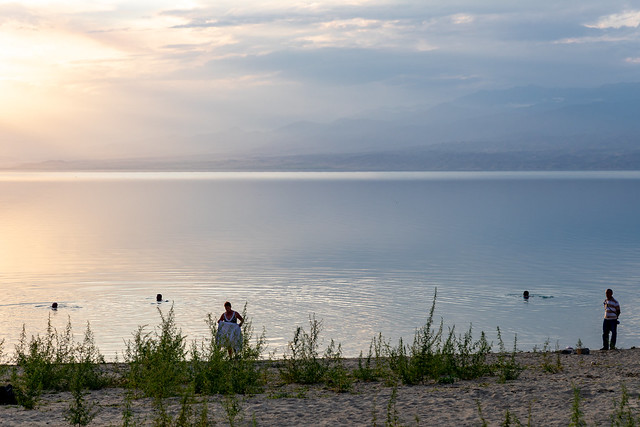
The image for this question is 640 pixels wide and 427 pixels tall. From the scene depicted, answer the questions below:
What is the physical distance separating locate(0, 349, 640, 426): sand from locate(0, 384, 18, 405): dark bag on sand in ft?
1.20

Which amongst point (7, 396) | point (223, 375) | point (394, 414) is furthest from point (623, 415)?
point (7, 396)

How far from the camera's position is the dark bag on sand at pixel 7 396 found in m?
12.9

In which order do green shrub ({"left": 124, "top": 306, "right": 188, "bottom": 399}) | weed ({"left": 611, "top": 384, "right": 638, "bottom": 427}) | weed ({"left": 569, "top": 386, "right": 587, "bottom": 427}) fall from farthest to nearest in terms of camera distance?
green shrub ({"left": 124, "top": 306, "right": 188, "bottom": 399}), weed ({"left": 611, "top": 384, "right": 638, "bottom": 427}), weed ({"left": 569, "top": 386, "right": 587, "bottom": 427})

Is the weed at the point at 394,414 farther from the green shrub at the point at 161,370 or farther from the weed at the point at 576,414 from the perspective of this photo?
the green shrub at the point at 161,370

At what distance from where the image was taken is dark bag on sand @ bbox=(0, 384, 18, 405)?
12906mm

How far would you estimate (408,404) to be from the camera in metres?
12.6

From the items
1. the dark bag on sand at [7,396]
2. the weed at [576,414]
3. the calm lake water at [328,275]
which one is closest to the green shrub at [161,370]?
the dark bag on sand at [7,396]

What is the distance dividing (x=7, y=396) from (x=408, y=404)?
6530mm

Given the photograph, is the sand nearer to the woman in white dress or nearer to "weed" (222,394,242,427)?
"weed" (222,394,242,427)

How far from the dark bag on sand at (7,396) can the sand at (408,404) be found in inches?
14.3

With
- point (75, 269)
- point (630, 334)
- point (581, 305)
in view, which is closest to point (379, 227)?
point (75, 269)

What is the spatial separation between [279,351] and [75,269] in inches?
738

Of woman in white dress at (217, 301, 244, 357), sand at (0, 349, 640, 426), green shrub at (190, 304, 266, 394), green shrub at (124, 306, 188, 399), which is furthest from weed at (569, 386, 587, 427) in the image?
woman in white dress at (217, 301, 244, 357)

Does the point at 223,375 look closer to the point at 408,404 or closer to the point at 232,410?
the point at 232,410
